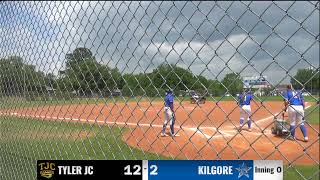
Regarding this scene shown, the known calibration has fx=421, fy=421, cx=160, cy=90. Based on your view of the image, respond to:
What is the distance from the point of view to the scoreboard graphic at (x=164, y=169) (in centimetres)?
210

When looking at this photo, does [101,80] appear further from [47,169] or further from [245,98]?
[245,98]

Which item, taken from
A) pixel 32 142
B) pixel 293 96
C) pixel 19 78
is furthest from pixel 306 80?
pixel 32 142

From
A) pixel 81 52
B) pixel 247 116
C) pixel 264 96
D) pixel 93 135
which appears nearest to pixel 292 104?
pixel 264 96

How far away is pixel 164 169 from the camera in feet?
7.42

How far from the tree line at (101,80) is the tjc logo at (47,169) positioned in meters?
0.65

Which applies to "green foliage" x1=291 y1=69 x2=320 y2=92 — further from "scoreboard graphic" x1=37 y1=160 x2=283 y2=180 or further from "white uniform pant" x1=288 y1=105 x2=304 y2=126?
"scoreboard graphic" x1=37 y1=160 x2=283 y2=180

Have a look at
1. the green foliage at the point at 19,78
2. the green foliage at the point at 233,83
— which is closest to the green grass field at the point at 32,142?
the green foliage at the point at 19,78

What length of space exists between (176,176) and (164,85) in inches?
20.8

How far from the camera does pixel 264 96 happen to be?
1.87m

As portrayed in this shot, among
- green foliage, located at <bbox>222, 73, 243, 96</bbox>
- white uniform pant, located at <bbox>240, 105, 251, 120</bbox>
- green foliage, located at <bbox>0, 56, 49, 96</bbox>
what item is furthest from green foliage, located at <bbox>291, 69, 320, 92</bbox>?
green foliage, located at <bbox>0, 56, 49, 96</bbox>

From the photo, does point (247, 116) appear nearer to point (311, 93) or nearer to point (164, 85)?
point (164, 85)

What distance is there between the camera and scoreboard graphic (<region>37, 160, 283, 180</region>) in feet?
6.88

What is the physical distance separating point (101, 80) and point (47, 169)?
0.73 meters

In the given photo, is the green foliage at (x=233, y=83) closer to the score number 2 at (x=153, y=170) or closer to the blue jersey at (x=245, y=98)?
the blue jersey at (x=245, y=98)
